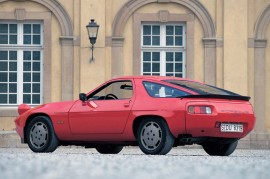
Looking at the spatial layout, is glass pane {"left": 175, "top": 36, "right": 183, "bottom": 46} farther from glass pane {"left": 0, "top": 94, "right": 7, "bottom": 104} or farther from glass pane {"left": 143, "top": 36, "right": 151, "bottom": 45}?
glass pane {"left": 0, "top": 94, "right": 7, "bottom": 104}

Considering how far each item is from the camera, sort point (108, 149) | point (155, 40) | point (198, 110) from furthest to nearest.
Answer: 1. point (155, 40)
2. point (108, 149)
3. point (198, 110)

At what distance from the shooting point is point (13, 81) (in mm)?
23312

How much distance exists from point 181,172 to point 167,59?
Result: 14.6 meters

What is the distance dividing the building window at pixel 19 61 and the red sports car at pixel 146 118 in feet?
29.0

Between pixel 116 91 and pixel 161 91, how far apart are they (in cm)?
80

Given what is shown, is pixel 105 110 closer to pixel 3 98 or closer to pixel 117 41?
pixel 117 41

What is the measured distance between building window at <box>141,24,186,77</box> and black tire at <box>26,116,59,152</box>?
31.3ft

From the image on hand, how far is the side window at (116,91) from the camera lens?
13539 mm

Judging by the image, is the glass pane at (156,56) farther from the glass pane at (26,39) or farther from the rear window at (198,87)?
the rear window at (198,87)

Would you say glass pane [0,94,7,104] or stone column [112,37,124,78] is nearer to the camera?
stone column [112,37,124,78]

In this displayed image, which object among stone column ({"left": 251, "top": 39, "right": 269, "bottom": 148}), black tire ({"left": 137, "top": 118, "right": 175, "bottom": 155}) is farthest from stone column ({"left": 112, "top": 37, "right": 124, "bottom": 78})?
black tire ({"left": 137, "top": 118, "right": 175, "bottom": 155})

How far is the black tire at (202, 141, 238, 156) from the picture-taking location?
542 inches

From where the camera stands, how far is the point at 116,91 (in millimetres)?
13672

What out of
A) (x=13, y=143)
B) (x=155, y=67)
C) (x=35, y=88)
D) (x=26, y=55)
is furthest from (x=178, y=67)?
(x=13, y=143)
